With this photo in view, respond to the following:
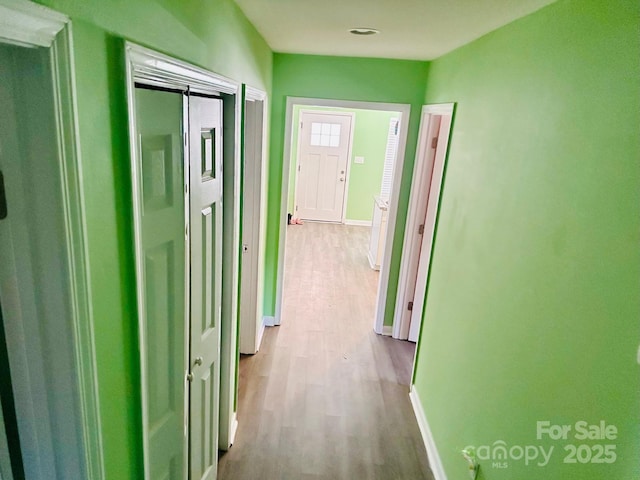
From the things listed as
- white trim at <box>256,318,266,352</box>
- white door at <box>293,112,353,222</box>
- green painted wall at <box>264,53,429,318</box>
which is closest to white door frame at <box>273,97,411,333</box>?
green painted wall at <box>264,53,429,318</box>

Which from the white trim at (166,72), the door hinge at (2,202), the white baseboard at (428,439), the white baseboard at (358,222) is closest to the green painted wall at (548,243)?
the white baseboard at (428,439)

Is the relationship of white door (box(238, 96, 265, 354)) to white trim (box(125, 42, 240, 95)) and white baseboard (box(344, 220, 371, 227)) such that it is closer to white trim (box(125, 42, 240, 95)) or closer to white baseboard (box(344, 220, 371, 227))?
white trim (box(125, 42, 240, 95))

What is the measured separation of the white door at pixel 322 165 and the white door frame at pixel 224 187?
208 inches

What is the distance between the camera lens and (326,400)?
9.41ft

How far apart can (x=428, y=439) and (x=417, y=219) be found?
173 cm

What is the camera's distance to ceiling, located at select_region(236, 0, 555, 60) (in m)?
1.63

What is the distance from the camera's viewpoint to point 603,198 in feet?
3.64

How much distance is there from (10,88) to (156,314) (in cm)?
75

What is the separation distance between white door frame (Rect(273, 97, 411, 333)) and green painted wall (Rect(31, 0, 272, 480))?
2.12 metres

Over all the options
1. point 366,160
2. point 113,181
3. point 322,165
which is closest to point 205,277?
point 113,181

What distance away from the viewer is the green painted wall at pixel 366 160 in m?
6.97

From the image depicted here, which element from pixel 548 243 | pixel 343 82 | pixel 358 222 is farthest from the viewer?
pixel 358 222

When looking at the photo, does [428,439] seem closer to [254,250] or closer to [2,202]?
[254,250]

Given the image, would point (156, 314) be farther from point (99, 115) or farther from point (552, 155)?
point (552, 155)
